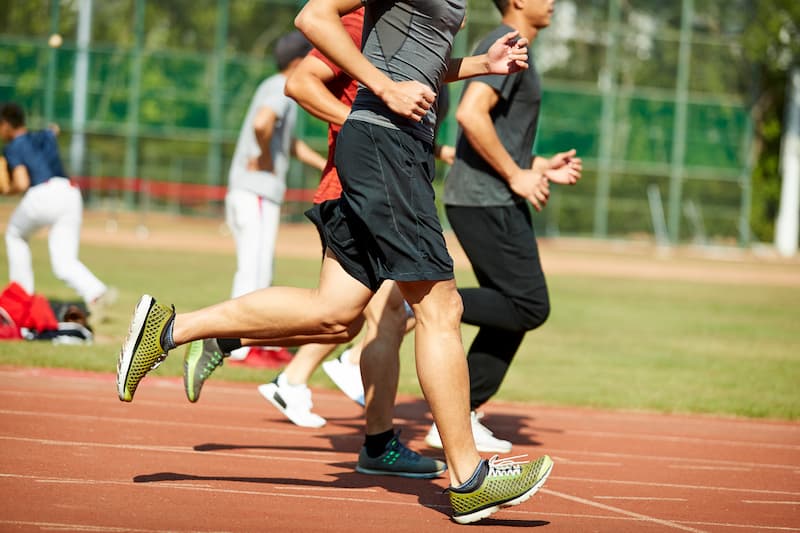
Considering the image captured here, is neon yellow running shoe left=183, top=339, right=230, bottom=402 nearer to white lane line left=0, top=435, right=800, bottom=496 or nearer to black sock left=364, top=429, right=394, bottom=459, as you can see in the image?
white lane line left=0, top=435, right=800, bottom=496

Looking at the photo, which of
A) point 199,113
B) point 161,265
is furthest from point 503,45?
point 199,113

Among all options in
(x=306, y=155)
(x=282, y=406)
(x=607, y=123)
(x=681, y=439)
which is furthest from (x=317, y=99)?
(x=607, y=123)

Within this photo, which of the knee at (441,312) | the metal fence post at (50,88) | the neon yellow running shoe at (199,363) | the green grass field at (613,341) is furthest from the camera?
the metal fence post at (50,88)

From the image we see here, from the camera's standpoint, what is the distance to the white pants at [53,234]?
36.2 feet

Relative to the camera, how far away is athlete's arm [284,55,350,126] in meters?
5.54

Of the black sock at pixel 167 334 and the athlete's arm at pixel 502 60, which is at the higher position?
the athlete's arm at pixel 502 60

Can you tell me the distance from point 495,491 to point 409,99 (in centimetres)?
149

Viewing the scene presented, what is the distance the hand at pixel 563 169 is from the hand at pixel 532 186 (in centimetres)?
5

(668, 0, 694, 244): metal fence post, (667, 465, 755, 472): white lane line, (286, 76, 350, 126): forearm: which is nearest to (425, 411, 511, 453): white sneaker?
A: (667, 465, 755, 472): white lane line

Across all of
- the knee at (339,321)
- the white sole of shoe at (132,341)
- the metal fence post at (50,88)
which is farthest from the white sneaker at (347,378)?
the metal fence post at (50,88)

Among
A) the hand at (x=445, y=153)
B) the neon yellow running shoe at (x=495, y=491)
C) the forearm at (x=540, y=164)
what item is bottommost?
the neon yellow running shoe at (x=495, y=491)

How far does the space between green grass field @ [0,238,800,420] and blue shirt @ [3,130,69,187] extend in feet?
4.92

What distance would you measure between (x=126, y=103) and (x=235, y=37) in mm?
3968

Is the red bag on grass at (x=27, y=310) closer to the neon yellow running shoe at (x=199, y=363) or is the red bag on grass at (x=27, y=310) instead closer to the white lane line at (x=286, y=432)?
the white lane line at (x=286, y=432)
